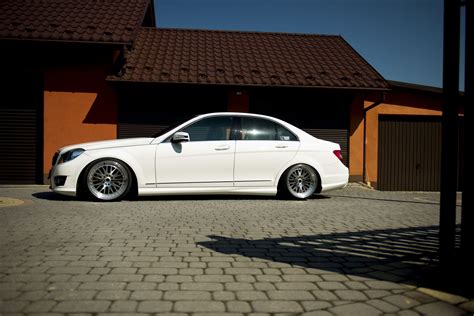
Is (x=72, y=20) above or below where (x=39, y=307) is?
above

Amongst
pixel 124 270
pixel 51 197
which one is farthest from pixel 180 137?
pixel 124 270

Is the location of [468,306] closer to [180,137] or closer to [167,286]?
[167,286]

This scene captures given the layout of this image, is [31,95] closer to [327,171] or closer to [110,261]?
[327,171]

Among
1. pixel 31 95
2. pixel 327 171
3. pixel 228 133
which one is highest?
pixel 31 95

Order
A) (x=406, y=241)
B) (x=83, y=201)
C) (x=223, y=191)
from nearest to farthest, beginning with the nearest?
(x=406, y=241)
(x=83, y=201)
(x=223, y=191)

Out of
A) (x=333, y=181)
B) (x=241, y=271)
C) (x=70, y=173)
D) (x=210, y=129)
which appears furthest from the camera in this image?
(x=333, y=181)

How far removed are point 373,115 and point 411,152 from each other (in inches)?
66.0

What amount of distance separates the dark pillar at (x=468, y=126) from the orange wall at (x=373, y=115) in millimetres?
8608

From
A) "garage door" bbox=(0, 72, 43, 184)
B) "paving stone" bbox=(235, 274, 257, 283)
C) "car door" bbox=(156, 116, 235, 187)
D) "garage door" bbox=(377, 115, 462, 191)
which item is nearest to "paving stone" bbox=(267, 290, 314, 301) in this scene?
"paving stone" bbox=(235, 274, 257, 283)

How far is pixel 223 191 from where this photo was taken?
7.27 meters

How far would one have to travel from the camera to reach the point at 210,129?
24.1 feet

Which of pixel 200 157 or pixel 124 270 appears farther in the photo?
pixel 200 157

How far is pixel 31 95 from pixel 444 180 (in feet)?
33.9

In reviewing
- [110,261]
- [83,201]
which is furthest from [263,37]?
[110,261]
